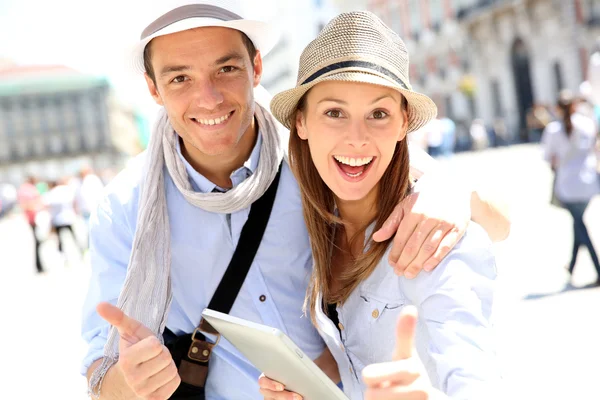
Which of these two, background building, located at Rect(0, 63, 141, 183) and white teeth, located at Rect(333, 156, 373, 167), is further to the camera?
background building, located at Rect(0, 63, 141, 183)

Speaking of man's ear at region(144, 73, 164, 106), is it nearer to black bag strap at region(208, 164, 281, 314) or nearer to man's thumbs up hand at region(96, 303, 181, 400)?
black bag strap at region(208, 164, 281, 314)

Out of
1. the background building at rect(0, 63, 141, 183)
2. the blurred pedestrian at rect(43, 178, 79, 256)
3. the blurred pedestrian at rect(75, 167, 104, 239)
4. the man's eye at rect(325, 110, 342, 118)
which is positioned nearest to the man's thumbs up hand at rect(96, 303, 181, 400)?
the man's eye at rect(325, 110, 342, 118)

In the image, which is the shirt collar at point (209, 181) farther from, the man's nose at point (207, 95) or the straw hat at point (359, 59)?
the straw hat at point (359, 59)

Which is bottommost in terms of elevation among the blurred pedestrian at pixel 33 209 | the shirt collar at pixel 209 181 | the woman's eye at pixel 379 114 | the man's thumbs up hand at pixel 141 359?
the blurred pedestrian at pixel 33 209

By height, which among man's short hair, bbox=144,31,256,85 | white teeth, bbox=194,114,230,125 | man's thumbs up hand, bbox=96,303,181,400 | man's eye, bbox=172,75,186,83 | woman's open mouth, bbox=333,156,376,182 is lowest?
man's thumbs up hand, bbox=96,303,181,400

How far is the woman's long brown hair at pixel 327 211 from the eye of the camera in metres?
2.10

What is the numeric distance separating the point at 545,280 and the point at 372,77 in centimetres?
562

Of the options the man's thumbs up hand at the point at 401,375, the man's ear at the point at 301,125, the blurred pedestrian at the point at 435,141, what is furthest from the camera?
the blurred pedestrian at the point at 435,141

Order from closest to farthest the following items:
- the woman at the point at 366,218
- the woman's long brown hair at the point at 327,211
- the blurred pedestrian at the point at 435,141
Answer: the woman at the point at 366,218
the woman's long brown hair at the point at 327,211
the blurred pedestrian at the point at 435,141

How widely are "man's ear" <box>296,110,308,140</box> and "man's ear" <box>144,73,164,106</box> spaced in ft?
1.75

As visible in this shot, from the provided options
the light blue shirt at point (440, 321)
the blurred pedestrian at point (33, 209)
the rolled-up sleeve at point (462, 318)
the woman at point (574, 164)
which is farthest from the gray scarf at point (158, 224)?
the blurred pedestrian at point (33, 209)

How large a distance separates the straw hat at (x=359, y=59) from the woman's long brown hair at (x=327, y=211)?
8 cm

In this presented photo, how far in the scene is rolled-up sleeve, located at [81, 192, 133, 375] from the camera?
244 cm

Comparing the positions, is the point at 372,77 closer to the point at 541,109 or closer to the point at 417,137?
the point at 417,137
